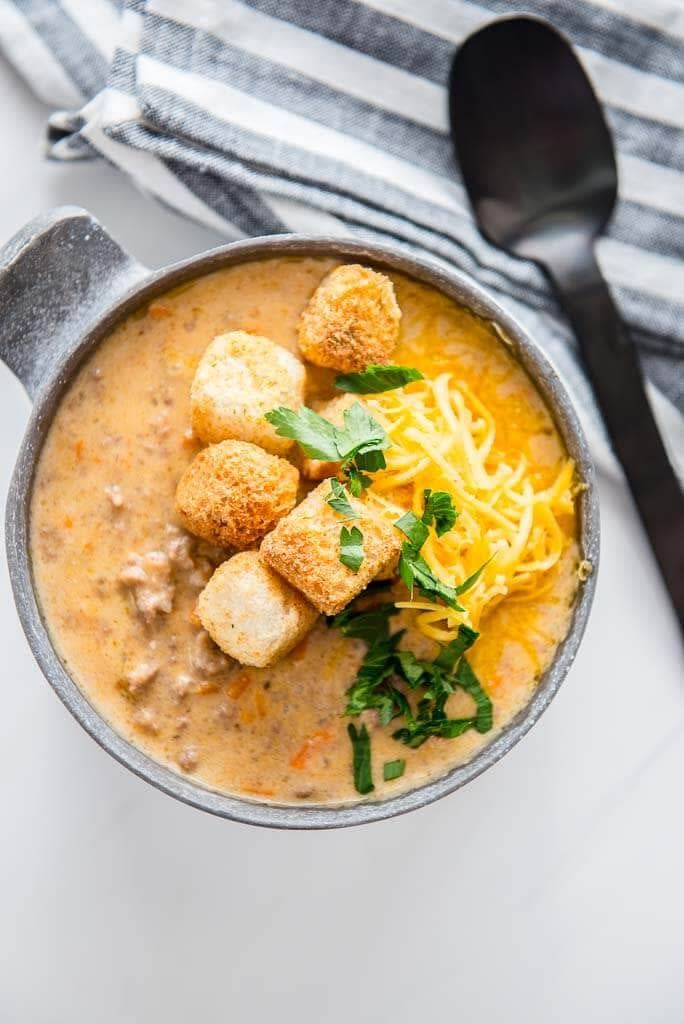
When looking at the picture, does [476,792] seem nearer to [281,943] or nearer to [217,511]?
[281,943]

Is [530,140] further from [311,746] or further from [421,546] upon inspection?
[311,746]

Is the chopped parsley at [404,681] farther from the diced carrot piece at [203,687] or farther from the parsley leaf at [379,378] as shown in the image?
the parsley leaf at [379,378]

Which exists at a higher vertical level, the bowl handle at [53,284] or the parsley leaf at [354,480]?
the bowl handle at [53,284]

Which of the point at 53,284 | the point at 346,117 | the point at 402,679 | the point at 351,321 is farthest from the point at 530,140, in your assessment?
the point at 402,679

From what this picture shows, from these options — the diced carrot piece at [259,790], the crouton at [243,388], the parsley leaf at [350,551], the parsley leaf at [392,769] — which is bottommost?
the parsley leaf at [392,769]

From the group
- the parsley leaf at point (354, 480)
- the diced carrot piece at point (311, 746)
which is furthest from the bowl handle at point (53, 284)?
the diced carrot piece at point (311, 746)

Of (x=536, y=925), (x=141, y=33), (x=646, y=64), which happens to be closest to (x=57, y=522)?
(x=141, y=33)

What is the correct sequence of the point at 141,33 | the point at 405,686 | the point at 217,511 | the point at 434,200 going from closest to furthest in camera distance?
the point at 217,511, the point at 405,686, the point at 141,33, the point at 434,200
